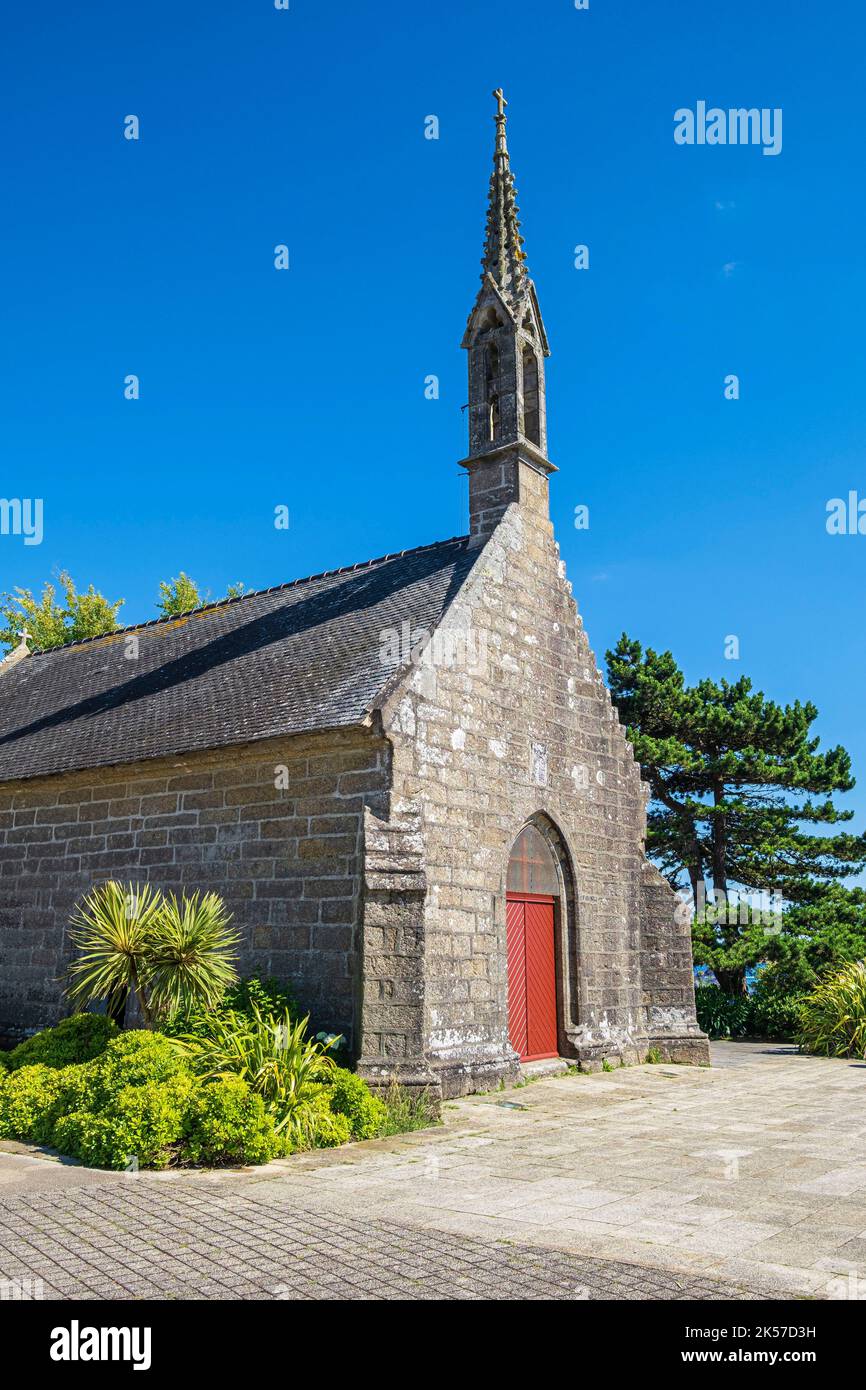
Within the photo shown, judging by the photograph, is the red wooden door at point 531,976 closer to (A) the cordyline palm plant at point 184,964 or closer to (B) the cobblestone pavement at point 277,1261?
(A) the cordyline palm plant at point 184,964

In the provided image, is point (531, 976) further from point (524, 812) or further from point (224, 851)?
point (224, 851)

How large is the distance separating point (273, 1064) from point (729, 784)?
17.1 m

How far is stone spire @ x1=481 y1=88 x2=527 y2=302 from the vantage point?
1653 centimetres

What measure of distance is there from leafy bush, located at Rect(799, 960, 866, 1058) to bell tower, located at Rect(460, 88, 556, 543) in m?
9.91

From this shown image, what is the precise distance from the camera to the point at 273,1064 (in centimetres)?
885

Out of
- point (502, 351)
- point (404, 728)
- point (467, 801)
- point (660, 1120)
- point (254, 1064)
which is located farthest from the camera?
point (502, 351)

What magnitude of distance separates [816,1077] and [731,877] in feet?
31.8

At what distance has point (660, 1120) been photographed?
10234mm

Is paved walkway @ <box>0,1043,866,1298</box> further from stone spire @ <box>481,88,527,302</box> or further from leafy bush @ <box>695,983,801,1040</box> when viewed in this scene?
stone spire @ <box>481,88,527,302</box>

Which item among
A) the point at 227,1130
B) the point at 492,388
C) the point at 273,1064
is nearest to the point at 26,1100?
the point at 273,1064

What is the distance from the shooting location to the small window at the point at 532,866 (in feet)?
45.1

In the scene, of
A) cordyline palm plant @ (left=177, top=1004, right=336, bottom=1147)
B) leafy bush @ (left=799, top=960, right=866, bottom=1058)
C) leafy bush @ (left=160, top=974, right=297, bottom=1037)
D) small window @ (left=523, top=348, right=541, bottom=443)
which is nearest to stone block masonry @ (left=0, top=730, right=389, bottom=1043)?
leafy bush @ (left=160, top=974, right=297, bottom=1037)
